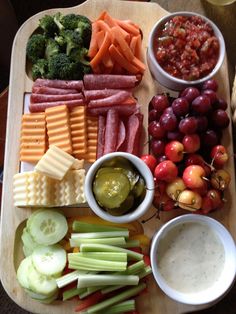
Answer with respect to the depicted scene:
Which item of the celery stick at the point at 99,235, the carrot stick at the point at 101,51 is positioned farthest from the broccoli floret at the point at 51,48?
the celery stick at the point at 99,235

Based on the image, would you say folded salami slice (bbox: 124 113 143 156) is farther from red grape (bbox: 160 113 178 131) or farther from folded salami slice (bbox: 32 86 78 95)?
folded salami slice (bbox: 32 86 78 95)

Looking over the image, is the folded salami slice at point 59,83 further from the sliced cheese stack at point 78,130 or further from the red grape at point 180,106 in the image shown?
the red grape at point 180,106

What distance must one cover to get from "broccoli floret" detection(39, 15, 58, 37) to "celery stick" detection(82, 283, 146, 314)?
0.85 meters

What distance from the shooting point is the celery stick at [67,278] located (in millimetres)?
1388

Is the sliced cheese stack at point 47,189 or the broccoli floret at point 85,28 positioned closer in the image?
the sliced cheese stack at point 47,189

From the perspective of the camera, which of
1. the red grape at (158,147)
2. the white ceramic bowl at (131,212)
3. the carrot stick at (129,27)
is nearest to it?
the white ceramic bowl at (131,212)

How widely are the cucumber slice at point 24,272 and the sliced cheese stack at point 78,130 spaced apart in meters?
0.35

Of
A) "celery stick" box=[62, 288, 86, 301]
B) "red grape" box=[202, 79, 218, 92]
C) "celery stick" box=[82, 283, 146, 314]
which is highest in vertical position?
"red grape" box=[202, 79, 218, 92]

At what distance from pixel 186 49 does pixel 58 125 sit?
46cm

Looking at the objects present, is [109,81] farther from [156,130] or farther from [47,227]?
[47,227]

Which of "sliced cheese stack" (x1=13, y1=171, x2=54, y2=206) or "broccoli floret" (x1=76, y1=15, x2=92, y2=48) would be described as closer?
"sliced cheese stack" (x1=13, y1=171, x2=54, y2=206)

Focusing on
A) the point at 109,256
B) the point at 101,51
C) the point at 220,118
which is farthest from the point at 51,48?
the point at 109,256

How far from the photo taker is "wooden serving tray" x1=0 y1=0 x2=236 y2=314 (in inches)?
56.2

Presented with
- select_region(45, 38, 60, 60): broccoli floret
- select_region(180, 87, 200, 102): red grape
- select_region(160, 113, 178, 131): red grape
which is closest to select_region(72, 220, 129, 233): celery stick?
select_region(160, 113, 178, 131): red grape
